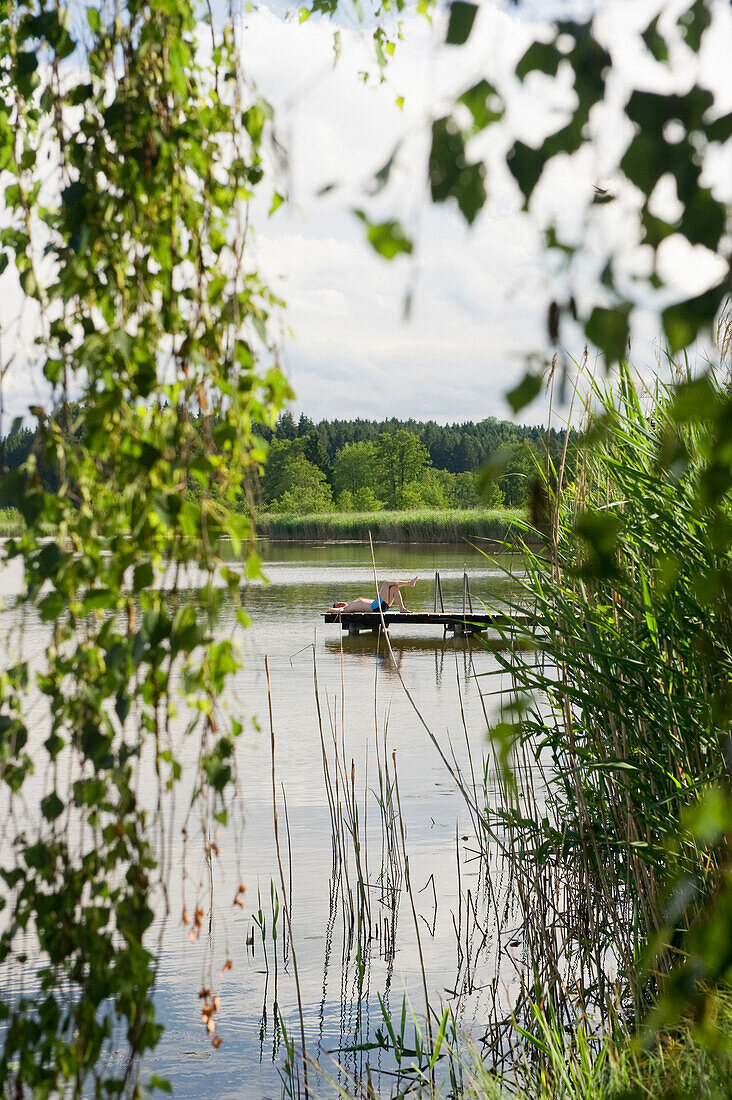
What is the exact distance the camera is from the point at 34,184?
1.83m

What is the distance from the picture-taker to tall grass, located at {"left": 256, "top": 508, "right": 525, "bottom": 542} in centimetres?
4384

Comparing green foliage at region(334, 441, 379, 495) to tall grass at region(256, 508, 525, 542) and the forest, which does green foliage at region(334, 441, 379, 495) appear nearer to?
tall grass at region(256, 508, 525, 542)

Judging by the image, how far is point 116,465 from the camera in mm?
1732

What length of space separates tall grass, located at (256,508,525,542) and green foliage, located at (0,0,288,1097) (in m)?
38.3

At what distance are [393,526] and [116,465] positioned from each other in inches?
1906

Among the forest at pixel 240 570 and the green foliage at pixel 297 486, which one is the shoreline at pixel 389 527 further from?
the forest at pixel 240 570

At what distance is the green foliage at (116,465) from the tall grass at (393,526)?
1509 inches

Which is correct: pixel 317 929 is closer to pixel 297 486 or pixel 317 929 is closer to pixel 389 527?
pixel 389 527

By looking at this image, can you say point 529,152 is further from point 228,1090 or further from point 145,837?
point 228,1090

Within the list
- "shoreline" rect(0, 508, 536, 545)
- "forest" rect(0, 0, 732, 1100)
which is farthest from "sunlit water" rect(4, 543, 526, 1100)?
"shoreline" rect(0, 508, 536, 545)

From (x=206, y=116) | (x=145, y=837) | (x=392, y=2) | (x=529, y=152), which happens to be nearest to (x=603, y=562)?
(x=529, y=152)

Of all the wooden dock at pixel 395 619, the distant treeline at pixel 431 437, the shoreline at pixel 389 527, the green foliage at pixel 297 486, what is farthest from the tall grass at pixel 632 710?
the distant treeline at pixel 431 437

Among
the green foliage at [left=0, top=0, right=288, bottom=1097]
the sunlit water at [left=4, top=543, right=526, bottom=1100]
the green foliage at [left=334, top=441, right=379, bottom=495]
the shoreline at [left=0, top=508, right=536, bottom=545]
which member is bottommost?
the sunlit water at [left=4, top=543, right=526, bottom=1100]

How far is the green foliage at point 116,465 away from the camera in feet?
5.46
